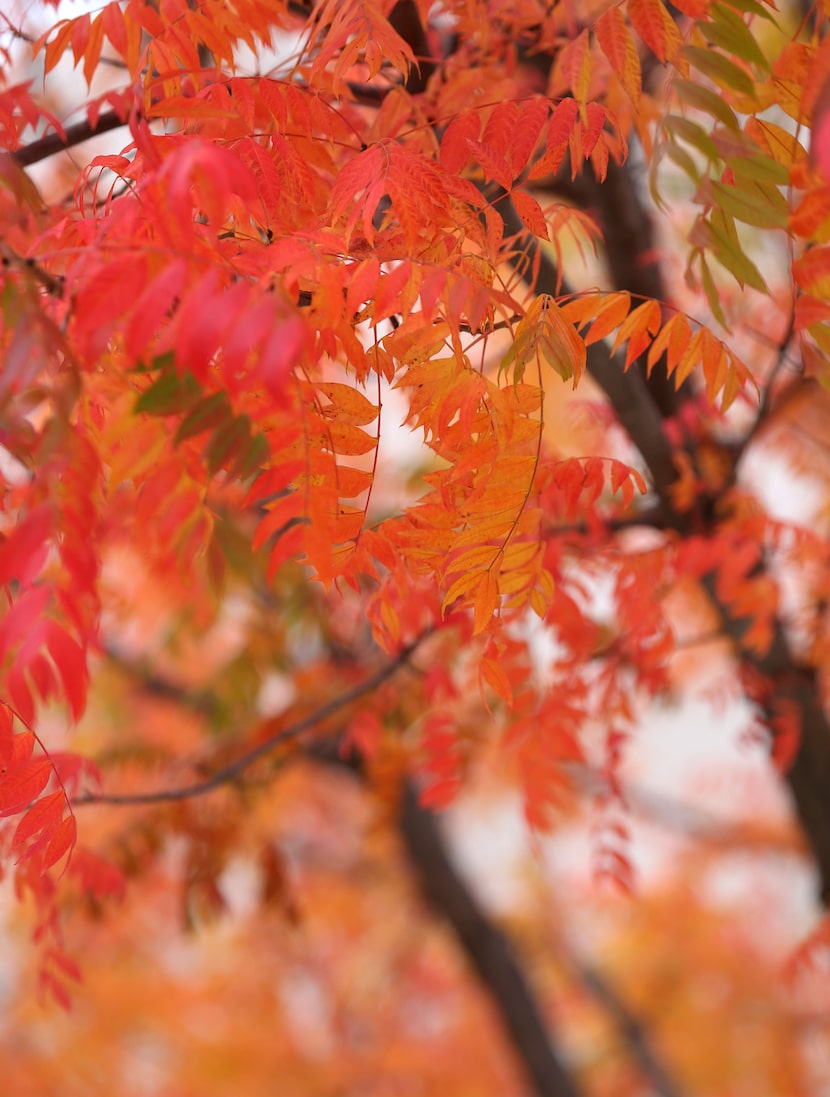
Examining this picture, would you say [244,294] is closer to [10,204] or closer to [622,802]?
[10,204]

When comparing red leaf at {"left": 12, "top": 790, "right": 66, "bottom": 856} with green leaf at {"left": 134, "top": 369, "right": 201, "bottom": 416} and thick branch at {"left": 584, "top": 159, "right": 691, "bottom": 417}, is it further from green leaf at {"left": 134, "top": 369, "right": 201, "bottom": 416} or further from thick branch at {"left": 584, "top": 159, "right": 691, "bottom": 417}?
thick branch at {"left": 584, "top": 159, "right": 691, "bottom": 417}

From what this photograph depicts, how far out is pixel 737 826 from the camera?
7.59 meters

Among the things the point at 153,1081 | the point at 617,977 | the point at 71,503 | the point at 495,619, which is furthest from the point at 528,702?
the point at 617,977

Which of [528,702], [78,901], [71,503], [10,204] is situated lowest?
[78,901]

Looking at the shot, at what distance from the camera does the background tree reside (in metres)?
1.10

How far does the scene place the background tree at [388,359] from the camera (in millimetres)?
1096

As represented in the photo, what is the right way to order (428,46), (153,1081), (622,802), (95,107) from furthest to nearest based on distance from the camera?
(153,1081) → (622,802) → (428,46) → (95,107)

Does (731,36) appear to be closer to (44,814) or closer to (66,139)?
(66,139)

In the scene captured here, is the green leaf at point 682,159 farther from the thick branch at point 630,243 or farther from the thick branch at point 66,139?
the thick branch at point 630,243

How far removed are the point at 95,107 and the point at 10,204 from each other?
0.96 feet

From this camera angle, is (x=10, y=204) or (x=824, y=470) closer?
(x=10, y=204)

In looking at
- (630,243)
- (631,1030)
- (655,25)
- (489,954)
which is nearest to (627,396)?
(630,243)

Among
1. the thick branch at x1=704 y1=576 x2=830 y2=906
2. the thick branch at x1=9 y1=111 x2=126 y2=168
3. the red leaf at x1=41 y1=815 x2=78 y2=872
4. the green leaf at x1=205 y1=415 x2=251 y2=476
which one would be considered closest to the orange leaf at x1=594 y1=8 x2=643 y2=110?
the green leaf at x1=205 y1=415 x2=251 y2=476

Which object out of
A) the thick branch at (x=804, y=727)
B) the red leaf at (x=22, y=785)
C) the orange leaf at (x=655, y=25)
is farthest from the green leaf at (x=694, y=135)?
the thick branch at (x=804, y=727)
